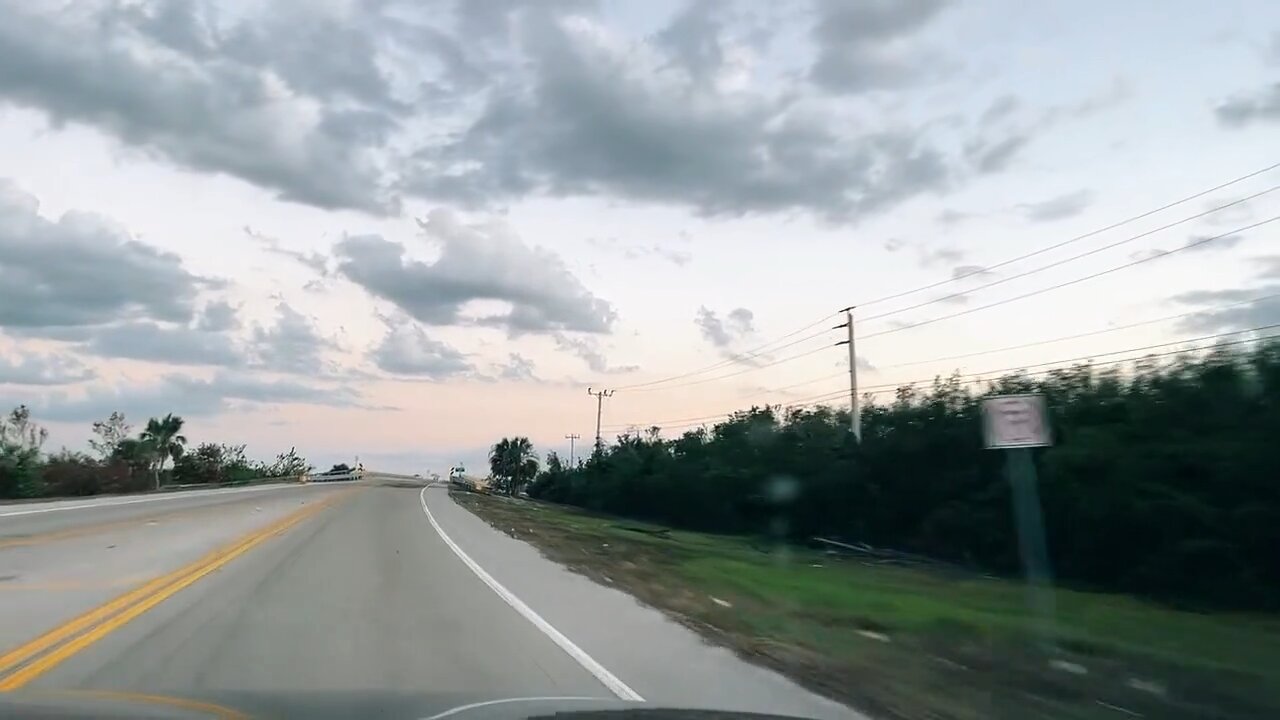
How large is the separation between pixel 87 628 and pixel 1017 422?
10488mm

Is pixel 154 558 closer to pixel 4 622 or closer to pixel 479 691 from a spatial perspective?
pixel 4 622

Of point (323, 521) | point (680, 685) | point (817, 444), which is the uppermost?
point (817, 444)

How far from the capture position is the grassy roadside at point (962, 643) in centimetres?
927

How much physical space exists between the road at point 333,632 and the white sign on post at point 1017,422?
3.97 meters

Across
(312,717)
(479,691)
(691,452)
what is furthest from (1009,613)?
(691,452)

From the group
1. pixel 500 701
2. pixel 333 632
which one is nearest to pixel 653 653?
pixel 333 632

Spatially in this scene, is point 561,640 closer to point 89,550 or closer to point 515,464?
point 89,550

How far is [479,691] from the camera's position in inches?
338

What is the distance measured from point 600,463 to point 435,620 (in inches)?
2937

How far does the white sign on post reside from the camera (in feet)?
39.2

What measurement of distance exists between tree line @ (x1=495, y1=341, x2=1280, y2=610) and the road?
11.7 m

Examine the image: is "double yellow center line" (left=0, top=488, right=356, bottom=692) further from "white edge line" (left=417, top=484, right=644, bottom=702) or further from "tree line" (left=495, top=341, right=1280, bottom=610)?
"tree line" (left=495, top=341, right=1280, bottom=610)

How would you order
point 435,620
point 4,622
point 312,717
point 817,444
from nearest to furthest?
point 312,717 → point 4,622 → point 435,620 → point 817,444

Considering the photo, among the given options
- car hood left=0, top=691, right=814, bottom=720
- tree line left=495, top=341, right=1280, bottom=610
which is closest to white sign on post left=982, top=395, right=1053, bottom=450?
car hood left=0, top=691, right=814, bottom=720
